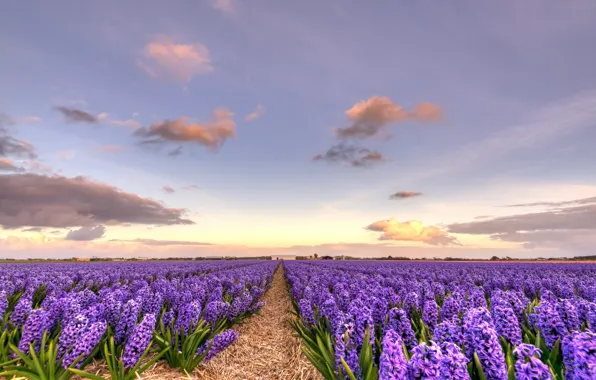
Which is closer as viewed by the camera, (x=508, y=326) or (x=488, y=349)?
(x=488, y=349)

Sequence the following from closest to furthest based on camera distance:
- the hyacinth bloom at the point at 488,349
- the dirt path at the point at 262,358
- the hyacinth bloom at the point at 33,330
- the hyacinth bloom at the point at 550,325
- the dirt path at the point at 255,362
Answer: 1. the hyacinth bloom at the point at 488,349
2. the hyacinth bloom at the point at 550,325
3. the hyacinth bloom at the point at 33,330
4. the dirt path at the point at 255,362
5. the dirt path at the point at 262,358

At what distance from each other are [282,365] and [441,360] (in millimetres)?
7046

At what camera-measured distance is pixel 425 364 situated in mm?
2754

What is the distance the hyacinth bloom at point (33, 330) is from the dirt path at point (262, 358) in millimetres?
3234

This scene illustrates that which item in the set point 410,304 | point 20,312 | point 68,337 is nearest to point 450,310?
point 410,304

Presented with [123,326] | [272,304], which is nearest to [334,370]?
[123,326]

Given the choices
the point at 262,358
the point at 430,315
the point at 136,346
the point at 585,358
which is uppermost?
the point at 585,358

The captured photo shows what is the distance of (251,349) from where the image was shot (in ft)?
34.0

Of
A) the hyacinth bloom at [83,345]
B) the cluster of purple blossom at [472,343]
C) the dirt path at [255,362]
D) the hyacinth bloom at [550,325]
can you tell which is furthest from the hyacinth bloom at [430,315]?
the hyacinth bloom at [83,345]

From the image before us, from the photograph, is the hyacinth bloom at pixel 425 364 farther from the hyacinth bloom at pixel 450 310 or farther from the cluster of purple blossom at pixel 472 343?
the hyacinth bloom at pixel 450 310

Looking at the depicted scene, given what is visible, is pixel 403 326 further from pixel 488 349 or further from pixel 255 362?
pixel 255 362

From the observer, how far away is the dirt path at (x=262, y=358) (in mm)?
7863

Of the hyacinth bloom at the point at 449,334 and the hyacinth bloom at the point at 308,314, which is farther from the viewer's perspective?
the hyacinth bloom at the point at 308,314

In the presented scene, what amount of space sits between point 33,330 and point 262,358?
5625mm
